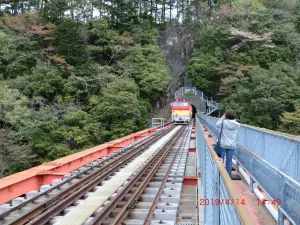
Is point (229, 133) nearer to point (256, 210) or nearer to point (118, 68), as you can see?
point (256, 210)

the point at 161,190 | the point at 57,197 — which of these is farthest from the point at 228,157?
the point at 57,197

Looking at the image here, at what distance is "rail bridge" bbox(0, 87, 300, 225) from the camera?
407 centimetres

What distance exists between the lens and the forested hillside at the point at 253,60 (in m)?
31.3

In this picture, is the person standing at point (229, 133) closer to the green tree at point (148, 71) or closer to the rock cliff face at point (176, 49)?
the green tree at point (148, 71)

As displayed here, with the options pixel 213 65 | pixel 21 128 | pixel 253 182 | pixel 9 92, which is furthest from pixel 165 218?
pixel 213 65

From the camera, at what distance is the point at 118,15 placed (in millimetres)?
44344

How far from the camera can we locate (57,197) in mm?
6344

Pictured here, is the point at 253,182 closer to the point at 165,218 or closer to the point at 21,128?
the point at 165,218

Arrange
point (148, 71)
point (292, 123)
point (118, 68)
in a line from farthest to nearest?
point (148, 71)
point (118, 68)
point (292, 123)

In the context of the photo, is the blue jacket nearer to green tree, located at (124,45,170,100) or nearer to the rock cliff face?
green tree, located at (124,45,170,100)

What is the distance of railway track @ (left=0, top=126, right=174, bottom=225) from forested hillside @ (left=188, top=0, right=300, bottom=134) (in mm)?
21844

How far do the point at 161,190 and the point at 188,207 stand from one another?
0.99 meters
